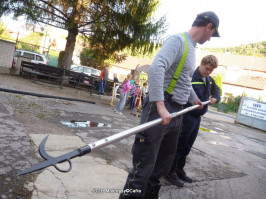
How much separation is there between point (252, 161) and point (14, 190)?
5.72 m

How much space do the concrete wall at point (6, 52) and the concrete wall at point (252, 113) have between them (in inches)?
621

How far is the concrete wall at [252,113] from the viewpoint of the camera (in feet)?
50.8

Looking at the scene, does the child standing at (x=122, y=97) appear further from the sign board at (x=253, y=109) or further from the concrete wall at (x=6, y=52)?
the sign board at (x=253, y=109)

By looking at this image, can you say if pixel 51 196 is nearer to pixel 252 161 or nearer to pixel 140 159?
pixel 140 159

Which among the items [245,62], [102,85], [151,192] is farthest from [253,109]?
[245,62]

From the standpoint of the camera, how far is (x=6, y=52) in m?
11.6

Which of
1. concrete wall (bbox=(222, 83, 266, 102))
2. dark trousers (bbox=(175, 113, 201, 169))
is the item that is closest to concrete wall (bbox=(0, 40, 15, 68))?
dark trousers (bbox=(175, 113, 201, 169))

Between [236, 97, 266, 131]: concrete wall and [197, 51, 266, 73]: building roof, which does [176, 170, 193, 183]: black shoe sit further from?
[197, 51, 266, 73]: building roof

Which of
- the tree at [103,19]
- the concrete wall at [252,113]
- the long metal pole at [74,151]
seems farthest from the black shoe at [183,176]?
the concrete wall at [252,113]

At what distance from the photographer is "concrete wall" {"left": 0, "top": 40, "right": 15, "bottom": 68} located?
11414 mm

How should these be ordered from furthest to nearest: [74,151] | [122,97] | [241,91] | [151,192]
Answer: [241,91], [122,97], [151,192], [74,151]

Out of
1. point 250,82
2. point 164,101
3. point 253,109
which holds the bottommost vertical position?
point 164,101

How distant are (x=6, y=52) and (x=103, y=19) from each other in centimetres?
532

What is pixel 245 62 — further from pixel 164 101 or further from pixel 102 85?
pixel 164 101
